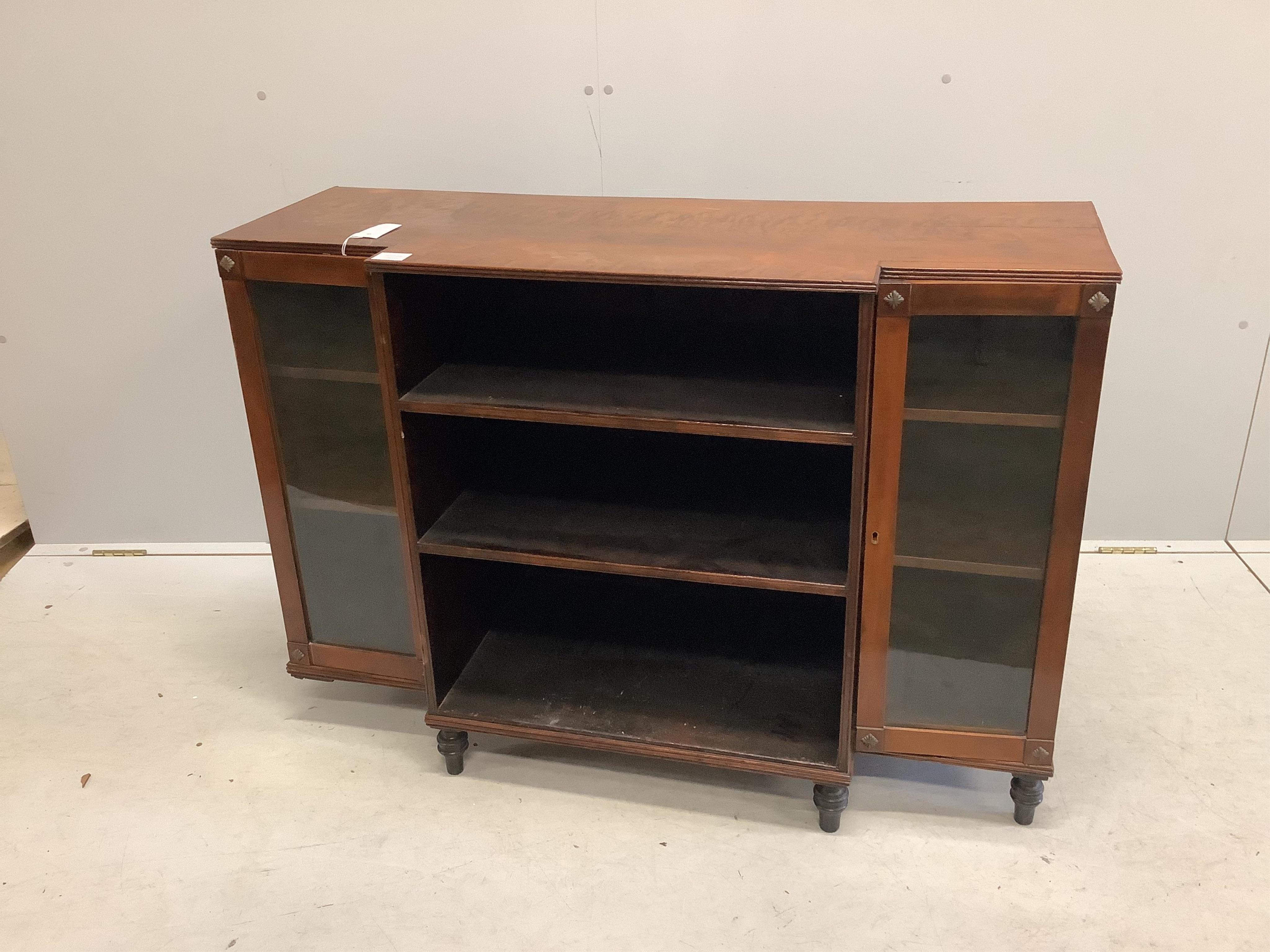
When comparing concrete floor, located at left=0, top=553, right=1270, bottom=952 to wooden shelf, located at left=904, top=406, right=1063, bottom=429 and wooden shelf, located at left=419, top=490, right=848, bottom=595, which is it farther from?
wooden shelf, located at left=904, top=406, right=1063, bottom=429

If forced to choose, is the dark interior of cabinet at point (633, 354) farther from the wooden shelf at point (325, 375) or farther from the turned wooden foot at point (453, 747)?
the turned wooden foot at point (453, 747)

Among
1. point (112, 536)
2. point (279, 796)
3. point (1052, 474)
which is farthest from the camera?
point (112, 536)

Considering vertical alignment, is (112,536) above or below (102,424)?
below

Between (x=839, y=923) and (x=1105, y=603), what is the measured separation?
1.20 meters

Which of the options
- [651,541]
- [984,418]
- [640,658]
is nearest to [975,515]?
[984,418]

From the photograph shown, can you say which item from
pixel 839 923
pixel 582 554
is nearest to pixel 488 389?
pixel 582 554

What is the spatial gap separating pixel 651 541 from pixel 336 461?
24.1 inches

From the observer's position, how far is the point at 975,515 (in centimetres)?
170

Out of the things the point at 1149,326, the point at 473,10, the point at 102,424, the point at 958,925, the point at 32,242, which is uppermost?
the point at 473,10

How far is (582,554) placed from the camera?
1889 mm

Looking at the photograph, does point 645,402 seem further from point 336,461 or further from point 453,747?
point 453,747

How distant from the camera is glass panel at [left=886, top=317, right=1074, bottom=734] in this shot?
62.9 inches

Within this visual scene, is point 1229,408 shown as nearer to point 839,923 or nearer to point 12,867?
point 839,923

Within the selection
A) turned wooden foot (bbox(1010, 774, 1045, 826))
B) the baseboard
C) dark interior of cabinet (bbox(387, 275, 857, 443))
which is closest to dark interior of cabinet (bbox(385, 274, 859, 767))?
dark interior of cabinet (bbox(387, 275, 857, 443))
